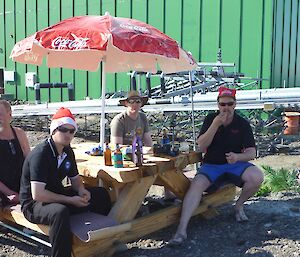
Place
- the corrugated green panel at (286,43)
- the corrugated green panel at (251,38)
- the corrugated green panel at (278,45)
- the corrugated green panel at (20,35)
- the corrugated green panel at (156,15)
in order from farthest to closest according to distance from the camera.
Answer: the corrugated green panel at (20,35), the corrugated green panel at (156,15), the corrugated green panel at (286,43), the corrugated green panel at (278,45), the corrugated green panel at (251,38)

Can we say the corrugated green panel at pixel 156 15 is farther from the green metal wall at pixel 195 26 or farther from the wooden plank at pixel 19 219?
the wooden plank at pixel 19 219

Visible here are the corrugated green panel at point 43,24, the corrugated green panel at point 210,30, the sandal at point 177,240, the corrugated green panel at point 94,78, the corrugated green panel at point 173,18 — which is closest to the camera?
the sandal at point 177,240

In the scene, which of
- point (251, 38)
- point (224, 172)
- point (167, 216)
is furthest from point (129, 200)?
point (251, 38)

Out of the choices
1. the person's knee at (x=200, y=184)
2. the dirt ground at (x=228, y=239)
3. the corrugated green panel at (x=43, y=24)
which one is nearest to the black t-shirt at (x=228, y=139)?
the person's knee at (x=200, y=184)

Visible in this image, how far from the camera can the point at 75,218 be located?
427cm

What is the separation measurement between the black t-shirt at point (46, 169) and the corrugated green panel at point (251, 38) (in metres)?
10.3

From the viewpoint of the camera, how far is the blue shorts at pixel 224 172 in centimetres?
520

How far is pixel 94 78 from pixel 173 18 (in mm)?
3388

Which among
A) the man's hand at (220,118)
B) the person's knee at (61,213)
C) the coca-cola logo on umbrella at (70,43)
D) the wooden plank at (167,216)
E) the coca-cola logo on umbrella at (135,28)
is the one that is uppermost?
the coca-cola logo on umbrella at (135,28)

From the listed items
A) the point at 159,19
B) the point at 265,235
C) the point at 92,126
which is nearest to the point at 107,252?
the point at 265,235

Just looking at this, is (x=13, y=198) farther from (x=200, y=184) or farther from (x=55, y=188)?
(x=200, y=184)

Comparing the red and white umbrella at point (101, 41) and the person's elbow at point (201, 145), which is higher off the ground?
the red and white umbrella at point (101, 41)

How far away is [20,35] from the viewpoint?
61.6 ft

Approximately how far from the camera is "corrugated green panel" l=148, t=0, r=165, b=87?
15.2 meters
